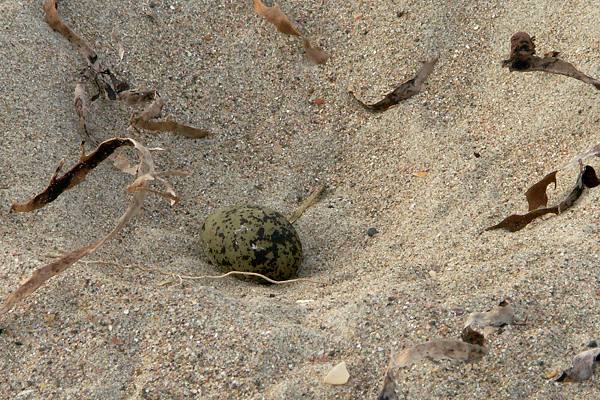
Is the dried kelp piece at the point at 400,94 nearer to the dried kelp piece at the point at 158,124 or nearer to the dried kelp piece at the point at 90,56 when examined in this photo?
the dried kelp piece at the point at 158,124

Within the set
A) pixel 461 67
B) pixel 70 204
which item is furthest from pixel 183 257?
pixel 461 67

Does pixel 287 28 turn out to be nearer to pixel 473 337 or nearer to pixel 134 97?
pixel 134 97

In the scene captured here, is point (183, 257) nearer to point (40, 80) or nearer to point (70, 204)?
point (70, 204)

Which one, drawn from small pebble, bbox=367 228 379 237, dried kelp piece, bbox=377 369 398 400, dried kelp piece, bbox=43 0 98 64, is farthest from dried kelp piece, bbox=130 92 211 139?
dried kelp piece, bbox=377 369 398 400

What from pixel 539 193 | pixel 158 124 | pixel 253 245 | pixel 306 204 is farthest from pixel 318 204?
pixel 539 193

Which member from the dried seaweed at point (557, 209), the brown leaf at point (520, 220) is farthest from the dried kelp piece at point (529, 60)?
the brown leaf at point (520, 220)

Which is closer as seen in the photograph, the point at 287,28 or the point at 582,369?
the point at 582,369
